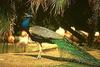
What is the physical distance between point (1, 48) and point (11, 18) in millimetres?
1077

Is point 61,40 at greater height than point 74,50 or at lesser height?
greater

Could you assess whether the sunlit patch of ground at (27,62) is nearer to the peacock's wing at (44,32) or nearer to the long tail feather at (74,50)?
the long tail feather at (74,50)

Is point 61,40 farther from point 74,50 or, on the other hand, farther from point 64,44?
point 74,50

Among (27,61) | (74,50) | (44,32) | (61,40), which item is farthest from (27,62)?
(74,50)

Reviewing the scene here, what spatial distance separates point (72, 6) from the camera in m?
15.3

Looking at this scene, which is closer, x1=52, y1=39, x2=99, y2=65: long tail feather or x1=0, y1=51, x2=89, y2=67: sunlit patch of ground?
x1=0, y1=51, x2=89, y2=67: sunlit patch of ground

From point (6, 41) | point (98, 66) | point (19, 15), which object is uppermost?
point (19, 15)

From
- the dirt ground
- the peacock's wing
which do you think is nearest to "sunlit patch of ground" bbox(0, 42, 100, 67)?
the dirt ground

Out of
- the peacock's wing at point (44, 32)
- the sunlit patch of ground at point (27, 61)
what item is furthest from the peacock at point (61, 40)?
the sunlit patch of ground at point (27, 61)

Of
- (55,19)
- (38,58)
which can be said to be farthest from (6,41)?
(55,19)

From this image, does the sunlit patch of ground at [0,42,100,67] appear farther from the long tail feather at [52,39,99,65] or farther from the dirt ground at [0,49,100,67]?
the long tail feather at [52,39,99,65]

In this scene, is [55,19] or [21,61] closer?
[21,61]

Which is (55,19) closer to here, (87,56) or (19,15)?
(19,15)

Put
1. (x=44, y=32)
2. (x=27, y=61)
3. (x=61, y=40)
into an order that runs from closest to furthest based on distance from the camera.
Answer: (x=44, y=32) → (x=61, y=40) → (x=27, y=61)
